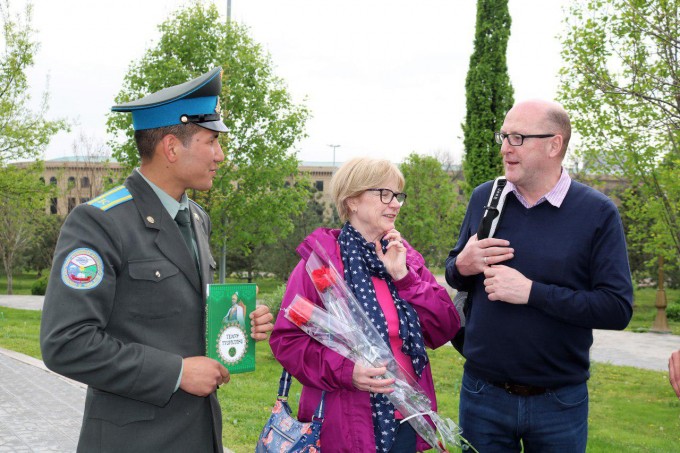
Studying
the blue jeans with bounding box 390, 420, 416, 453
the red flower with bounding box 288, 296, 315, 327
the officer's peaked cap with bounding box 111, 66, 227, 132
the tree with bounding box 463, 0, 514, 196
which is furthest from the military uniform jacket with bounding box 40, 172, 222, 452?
the tree with bounding box 463, 0, 514, 196

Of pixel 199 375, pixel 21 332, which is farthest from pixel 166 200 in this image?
pixel 21 332

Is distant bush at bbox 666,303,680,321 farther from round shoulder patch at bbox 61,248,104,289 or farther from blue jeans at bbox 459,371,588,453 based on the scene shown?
round shoulder patch at bbox 61,248,104,289

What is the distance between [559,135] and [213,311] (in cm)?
206

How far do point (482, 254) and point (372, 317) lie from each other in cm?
66

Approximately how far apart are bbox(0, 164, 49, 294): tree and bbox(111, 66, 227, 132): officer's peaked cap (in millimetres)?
20791

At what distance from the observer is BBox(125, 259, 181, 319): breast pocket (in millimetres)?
2498

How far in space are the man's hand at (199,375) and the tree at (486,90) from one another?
14.7m

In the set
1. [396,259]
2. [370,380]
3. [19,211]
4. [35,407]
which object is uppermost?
[396,259]

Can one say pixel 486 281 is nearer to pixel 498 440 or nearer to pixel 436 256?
pixel 498 440

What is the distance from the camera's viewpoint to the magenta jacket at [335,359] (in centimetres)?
313

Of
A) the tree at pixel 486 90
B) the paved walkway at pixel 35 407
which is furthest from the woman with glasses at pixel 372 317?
the tree at pixel 486 90

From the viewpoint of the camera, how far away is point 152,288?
2.54 metres

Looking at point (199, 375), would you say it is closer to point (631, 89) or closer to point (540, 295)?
point (540, 295)

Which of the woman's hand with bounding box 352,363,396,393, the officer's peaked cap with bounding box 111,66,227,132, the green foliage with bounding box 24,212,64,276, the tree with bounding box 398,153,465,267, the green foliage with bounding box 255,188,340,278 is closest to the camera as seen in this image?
the officer's peaked cap with bounding box 111,66,227,132
